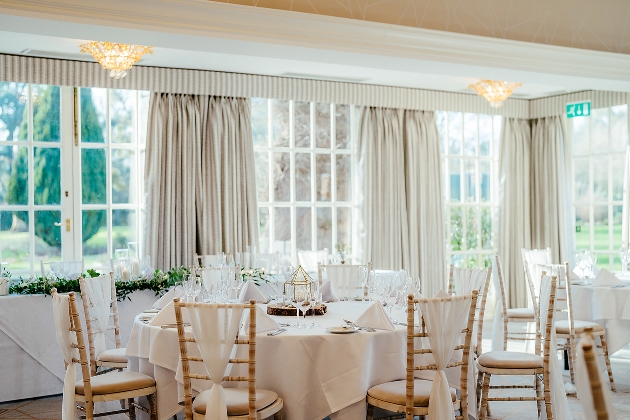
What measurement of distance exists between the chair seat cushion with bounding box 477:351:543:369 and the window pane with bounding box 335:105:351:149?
493cm

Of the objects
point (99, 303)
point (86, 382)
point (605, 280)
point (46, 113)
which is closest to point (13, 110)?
point (46, 113)

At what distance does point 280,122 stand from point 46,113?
109 inches

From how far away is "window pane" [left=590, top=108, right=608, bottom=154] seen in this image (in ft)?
30.2

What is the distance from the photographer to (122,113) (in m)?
7.82

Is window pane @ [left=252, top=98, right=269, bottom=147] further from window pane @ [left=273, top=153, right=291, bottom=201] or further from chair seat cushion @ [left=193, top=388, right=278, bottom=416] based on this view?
chair seat cushion @ [left=193, top=388, right=278, bottom=416]

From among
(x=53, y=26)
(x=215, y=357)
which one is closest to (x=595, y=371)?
(x=215, y=357)

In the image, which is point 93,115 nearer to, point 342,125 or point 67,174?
point 67,174

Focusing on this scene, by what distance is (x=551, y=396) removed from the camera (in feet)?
14.3

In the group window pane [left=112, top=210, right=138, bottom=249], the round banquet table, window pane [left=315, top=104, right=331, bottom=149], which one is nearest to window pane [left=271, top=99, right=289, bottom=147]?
window pane [left=315, top=104, right=331, bottom=149]

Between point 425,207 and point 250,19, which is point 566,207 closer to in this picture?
point 425,207

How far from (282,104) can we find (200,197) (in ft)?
5.52

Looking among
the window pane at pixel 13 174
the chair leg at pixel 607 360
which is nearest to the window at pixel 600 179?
the chair leg at pixel 607 360

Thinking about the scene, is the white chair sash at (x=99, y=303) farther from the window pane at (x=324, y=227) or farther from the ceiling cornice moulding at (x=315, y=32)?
the window pane at (x=324, y=227)

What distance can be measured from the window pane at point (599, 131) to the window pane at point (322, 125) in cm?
371
